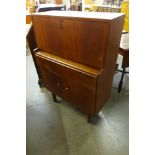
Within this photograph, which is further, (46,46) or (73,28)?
(46,46)

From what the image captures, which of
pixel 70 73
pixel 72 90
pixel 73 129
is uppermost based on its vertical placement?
pixel 70 73

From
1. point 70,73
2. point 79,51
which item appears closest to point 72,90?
point 70,73

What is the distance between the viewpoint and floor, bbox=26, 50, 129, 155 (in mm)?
1520

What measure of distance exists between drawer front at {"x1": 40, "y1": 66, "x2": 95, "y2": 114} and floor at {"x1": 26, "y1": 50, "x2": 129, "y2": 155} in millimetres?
246

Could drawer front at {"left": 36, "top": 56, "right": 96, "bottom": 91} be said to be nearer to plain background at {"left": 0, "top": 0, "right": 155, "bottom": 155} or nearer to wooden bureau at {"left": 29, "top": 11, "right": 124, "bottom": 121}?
wooden bureau at {"left": 29, "top": 11, "right": 124, "bottom": 121}

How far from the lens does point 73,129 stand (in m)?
1.73

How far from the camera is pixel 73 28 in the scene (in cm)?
132
